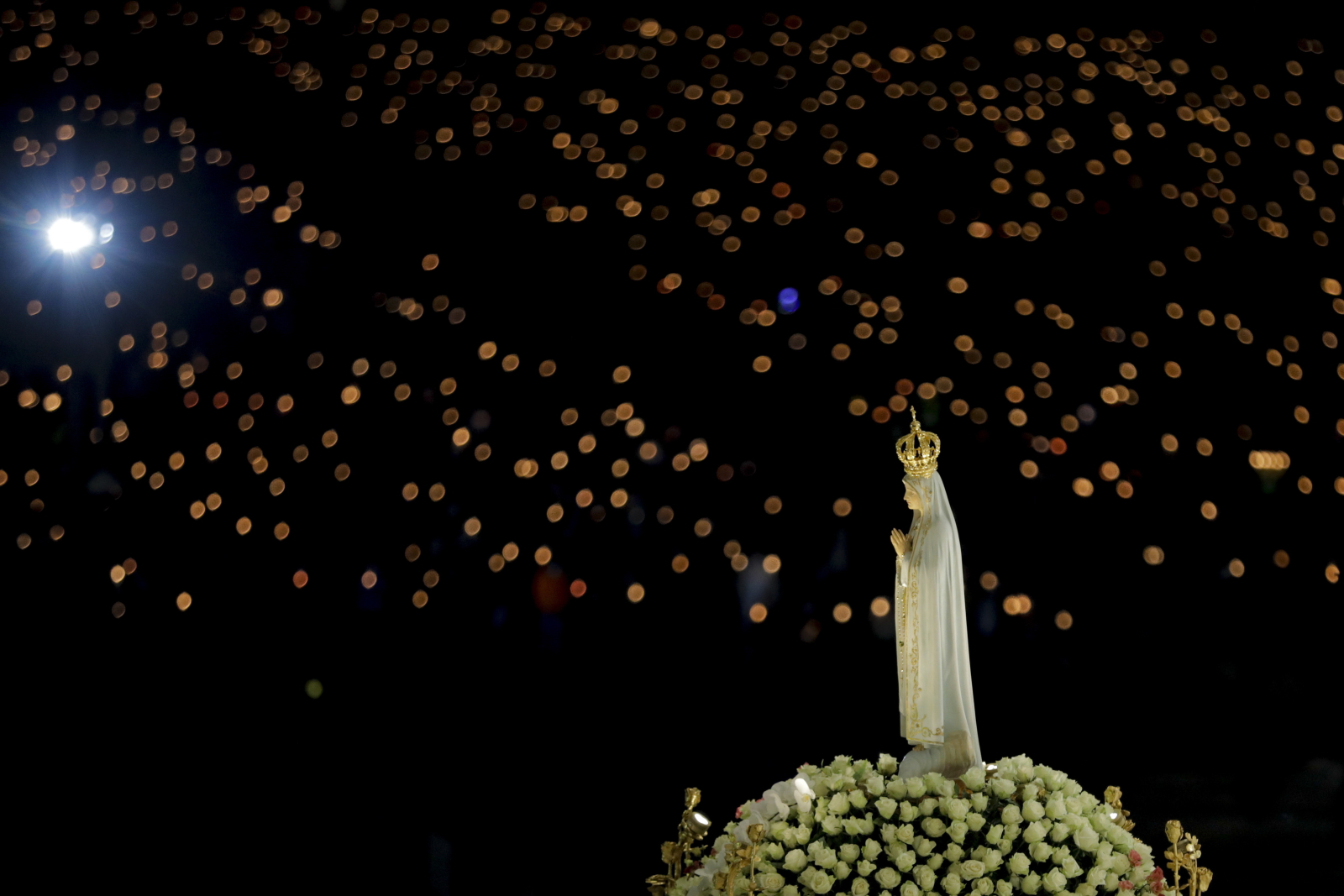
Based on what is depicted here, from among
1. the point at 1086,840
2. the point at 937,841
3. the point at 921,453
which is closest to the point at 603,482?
the point at 921,453

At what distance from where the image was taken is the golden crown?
2715 mm

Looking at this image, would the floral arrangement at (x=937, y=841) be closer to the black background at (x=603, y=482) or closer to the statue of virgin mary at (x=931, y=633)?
the statue of virgin mary at (x=931, y=633)

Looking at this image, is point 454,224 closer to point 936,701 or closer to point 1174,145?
point 936,701

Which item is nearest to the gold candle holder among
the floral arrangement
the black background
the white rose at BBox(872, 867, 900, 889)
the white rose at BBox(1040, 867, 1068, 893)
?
the floral arrangement

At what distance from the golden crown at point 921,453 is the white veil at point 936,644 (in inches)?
0.9

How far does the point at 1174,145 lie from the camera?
395cm

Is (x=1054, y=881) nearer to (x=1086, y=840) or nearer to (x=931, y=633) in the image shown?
(x=1086, y=840)

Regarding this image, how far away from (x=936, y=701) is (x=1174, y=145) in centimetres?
263

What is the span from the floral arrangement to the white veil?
9 centimetres

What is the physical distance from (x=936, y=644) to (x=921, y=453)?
504 mm

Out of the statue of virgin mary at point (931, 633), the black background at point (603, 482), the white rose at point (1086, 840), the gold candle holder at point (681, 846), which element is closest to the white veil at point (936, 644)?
the statue of virgin mary at point (931, 633)

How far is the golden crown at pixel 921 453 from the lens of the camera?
271 centimetres

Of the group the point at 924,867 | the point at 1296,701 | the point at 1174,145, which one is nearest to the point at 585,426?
the point at 924,867

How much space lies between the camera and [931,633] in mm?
2617
